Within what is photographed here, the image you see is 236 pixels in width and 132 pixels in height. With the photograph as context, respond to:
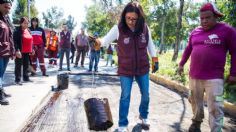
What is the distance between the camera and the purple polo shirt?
5012 millimetres

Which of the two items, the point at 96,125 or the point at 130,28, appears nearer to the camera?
the point at 96,125

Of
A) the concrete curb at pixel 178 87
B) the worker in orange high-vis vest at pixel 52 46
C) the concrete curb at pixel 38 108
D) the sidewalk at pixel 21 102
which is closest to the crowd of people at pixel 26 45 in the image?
the worker in orange high-vis vest at pixel 52 46

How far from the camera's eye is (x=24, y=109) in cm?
682

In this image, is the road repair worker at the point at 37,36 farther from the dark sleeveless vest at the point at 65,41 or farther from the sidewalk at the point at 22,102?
the dark sleeveless vest at the point at 65,41

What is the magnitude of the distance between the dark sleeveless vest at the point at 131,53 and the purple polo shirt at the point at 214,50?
0.76 metres

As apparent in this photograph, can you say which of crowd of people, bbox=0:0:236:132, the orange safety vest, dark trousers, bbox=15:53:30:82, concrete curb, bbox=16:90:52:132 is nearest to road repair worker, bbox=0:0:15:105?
concrete curb, bbox=16:90:52:132

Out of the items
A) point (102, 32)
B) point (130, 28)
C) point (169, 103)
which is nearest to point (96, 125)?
point (130, 28)

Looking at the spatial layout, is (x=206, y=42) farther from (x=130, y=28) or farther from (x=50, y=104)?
(x=50, y=104)

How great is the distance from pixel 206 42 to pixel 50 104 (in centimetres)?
393

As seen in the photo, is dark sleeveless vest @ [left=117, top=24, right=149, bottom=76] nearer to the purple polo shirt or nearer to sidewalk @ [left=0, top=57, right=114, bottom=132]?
the purple polo shirt

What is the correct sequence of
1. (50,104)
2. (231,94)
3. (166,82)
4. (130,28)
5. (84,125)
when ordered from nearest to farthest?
1. (130,28)
2. (84,125)
3. (50,104)
4. (231,94)
5. (166,82)

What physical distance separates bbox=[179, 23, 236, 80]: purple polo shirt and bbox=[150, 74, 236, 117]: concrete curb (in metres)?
2.73

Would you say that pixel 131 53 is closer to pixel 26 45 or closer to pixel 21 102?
pixel 21 102

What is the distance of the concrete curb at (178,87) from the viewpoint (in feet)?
25.2
